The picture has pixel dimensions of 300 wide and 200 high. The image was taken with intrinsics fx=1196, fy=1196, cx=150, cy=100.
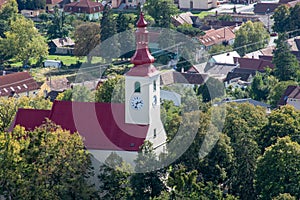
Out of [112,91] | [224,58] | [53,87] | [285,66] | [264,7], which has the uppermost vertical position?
[112,91]

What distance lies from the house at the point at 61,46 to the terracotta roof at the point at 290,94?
1238 inches

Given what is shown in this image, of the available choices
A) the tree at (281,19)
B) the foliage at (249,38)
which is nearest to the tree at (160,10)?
the tree at (281,19)

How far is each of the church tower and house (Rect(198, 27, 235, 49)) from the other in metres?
46.3

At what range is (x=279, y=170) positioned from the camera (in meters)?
54.6

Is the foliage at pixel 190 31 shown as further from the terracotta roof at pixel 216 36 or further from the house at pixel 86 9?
the house at pixel 86 9

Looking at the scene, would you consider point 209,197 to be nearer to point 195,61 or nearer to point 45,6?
point 195,61

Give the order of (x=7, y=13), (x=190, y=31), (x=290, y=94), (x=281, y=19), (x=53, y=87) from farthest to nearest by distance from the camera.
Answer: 1. (x=7, y=13)
2. (x=281, y=19)
3. (x=190, y=31)
4. (x=53, y=87)
5. (x=290, y=94)

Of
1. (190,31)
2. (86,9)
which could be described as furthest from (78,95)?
(86,9)

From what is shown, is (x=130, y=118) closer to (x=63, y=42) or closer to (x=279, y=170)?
(x=279, y=170)

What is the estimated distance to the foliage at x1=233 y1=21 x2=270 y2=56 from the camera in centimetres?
10112

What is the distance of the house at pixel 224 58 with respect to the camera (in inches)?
3733

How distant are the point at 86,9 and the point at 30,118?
2418 inches

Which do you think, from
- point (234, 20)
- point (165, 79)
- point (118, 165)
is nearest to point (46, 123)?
point (118, 165)

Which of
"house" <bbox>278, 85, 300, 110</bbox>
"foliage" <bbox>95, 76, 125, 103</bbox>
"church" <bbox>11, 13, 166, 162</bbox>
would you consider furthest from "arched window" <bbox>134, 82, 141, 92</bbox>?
"house" <bbox>278, 85, 300, 110</bbox>
